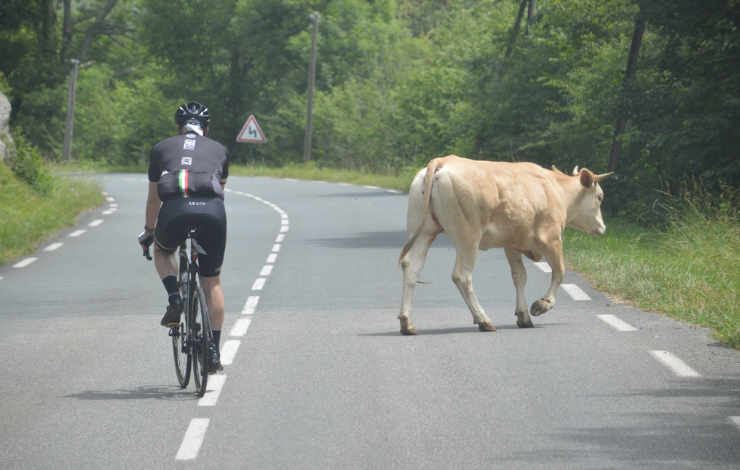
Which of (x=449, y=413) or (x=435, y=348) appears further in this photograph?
(x=435, y=348)

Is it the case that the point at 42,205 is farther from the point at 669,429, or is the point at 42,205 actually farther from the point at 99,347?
the point at 669,429

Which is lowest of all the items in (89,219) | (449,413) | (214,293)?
(89,219)

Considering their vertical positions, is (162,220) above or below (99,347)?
above

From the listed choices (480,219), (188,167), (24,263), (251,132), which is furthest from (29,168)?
(251,132)

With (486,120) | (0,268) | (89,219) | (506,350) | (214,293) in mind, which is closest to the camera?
(214,293)

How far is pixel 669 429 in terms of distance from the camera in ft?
17.7

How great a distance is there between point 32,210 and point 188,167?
13908 mm

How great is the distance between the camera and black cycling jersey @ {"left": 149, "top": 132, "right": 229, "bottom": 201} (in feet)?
20.1

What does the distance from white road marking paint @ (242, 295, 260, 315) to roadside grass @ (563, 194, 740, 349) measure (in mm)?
3815

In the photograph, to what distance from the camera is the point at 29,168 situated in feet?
72.8

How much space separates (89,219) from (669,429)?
17837 millimetres

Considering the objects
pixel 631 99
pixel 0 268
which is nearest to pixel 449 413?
pixel 0 268

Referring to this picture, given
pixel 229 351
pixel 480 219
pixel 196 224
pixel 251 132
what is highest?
pixel 196 224

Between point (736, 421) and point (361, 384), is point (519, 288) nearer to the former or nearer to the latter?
point (361, 384)
